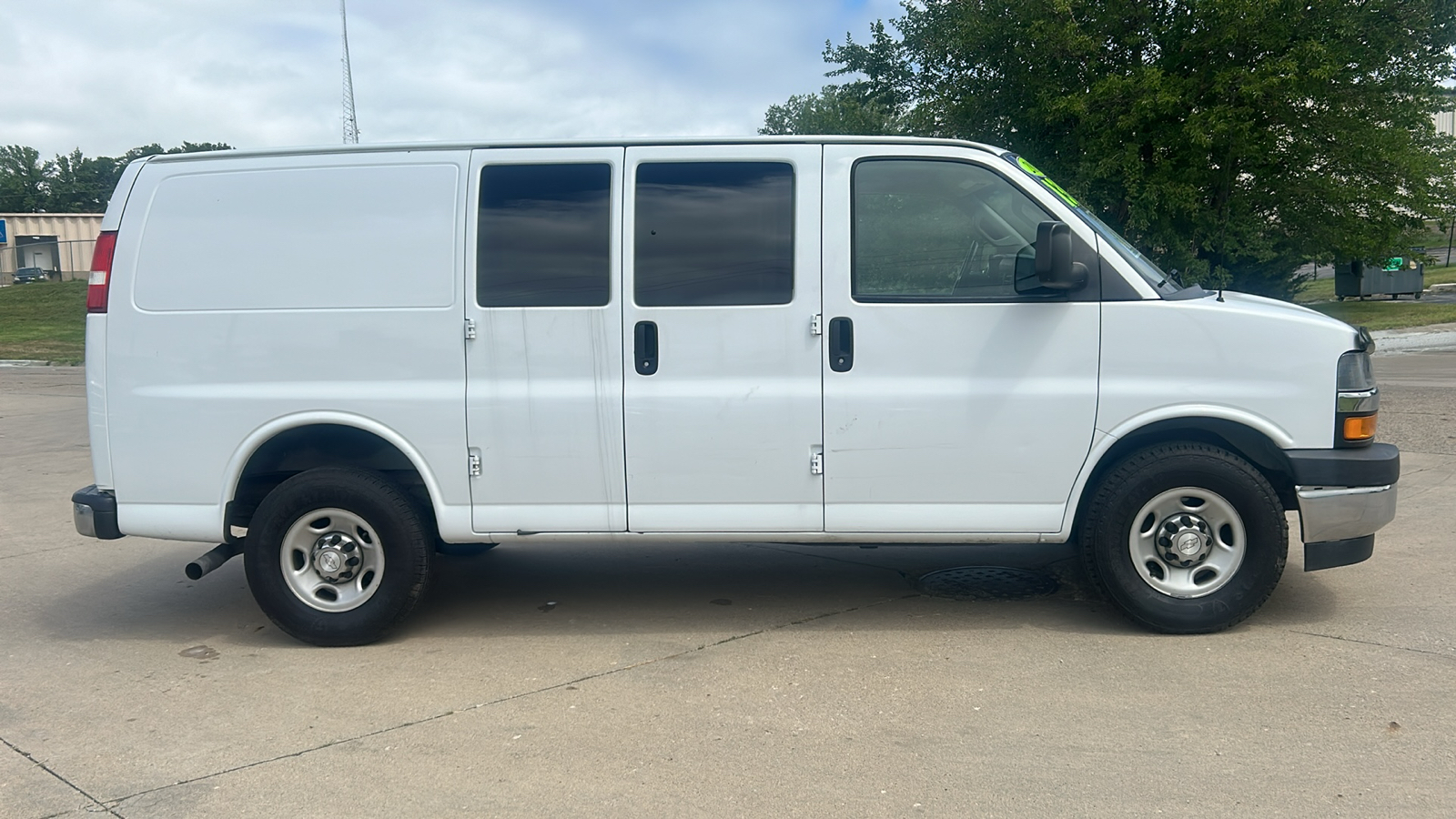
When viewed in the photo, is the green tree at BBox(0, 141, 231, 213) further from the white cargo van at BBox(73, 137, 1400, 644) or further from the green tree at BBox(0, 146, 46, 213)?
the white cargo van at BBox(73, 137, 1400, 644)

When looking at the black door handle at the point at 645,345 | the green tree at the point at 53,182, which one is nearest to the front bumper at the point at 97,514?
the black door handle at the point at 645,345

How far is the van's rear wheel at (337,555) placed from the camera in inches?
210

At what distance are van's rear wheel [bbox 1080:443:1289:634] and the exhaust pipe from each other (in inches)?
159

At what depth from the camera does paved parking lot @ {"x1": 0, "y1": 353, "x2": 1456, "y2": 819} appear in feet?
12.3

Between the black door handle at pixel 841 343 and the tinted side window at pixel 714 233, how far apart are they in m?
0.24

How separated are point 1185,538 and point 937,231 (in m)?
1.75

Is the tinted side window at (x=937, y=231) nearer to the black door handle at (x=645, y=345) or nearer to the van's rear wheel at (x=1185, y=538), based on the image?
the black door handle at (x=645, y=345)

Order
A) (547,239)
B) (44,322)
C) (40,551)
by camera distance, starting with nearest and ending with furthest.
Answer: (547,239) < (40,551) < (44,322)

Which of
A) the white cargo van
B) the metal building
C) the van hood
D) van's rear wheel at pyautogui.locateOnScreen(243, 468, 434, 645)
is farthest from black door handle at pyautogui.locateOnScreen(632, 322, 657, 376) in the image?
the metal building

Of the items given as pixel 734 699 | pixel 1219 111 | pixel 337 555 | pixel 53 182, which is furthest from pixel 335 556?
pixel 53 182

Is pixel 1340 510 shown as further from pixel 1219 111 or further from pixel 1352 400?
pixel 1219 111

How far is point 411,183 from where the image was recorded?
5.32 metres

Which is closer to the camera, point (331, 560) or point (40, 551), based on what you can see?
point (331, 560)

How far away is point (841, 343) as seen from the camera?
5.16 m
